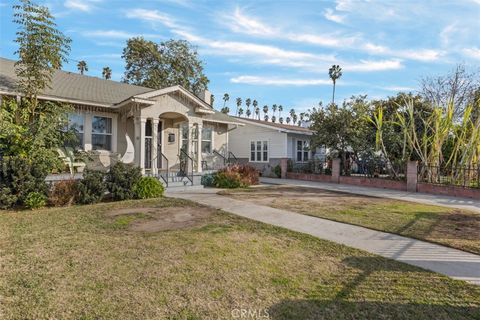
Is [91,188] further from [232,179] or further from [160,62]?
[160,62]

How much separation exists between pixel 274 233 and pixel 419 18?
1048 cm

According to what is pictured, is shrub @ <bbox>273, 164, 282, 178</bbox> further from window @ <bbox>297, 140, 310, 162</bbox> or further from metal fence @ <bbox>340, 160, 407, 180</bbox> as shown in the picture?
metal fence @ <bbox>340, 160, 407, 180</bbox>

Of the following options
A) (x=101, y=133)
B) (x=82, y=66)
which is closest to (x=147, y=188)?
(x=101, y=133)

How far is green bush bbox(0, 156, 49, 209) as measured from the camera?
796 centimetres

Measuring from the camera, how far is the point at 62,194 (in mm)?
8812

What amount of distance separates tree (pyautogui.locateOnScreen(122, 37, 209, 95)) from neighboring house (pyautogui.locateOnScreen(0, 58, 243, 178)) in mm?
14074

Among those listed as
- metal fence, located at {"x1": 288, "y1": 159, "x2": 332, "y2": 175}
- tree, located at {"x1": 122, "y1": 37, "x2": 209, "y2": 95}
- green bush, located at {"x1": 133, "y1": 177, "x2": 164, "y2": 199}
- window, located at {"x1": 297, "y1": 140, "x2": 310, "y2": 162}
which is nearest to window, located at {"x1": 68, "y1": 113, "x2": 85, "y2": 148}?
green bush, located at {"x1": 133, "y1": 177, "x2": 164, "y2": 199}

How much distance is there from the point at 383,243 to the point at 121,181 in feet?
26.2

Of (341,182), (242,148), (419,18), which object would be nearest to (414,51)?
(419,18)

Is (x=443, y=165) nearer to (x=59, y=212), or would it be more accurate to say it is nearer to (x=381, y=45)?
(x=381, y=45)

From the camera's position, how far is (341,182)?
1717cm

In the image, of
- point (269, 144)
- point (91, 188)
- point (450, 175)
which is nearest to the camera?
point (91, 188)

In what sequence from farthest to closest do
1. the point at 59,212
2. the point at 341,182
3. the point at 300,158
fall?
the point at 300,158, the point at 341,182, the point at 59,212

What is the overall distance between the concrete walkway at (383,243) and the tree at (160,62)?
79.5 ft
